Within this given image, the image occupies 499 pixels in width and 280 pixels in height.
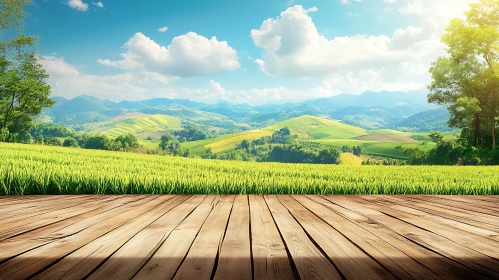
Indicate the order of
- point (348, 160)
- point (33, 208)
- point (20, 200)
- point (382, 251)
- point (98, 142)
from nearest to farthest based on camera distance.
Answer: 1. point (382, 251)
2. point (33, 208)
3. point (20, 200)
4. point (98, 142)
5. point (348, 160)

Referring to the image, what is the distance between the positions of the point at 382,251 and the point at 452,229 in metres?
1.35

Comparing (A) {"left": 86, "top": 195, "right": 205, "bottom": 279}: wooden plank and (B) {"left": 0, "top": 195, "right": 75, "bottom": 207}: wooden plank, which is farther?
(B) {"left": 0, "top": 195, "right": 75, "bottom": 207}: wooden plank

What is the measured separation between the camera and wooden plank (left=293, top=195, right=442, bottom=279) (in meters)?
2.00

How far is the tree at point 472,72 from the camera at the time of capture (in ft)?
98.5

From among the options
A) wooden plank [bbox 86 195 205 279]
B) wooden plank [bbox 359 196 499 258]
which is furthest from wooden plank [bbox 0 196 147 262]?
wooden plank [bbox 359 196 499 258]

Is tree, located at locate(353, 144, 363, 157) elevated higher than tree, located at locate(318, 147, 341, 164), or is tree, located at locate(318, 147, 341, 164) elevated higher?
tree, located at locate(353, 144, 363, 157)

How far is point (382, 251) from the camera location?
7.95ft

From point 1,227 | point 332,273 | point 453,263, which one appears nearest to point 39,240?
point 1,227

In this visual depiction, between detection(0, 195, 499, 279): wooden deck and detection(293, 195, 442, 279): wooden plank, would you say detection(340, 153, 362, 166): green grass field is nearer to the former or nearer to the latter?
detection(0, 195, 499, 279): wooden deck

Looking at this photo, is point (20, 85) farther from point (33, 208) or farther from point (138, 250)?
point (138, 250)

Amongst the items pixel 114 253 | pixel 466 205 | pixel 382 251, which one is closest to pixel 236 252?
pixel 114 253

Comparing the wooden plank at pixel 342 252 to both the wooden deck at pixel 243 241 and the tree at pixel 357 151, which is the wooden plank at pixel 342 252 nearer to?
the wooden deck at pixel 243 241

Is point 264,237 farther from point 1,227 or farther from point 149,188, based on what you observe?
point 149,188

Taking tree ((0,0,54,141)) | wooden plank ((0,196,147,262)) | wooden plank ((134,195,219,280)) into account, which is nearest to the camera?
wooden plank ((134,195,219,280))
